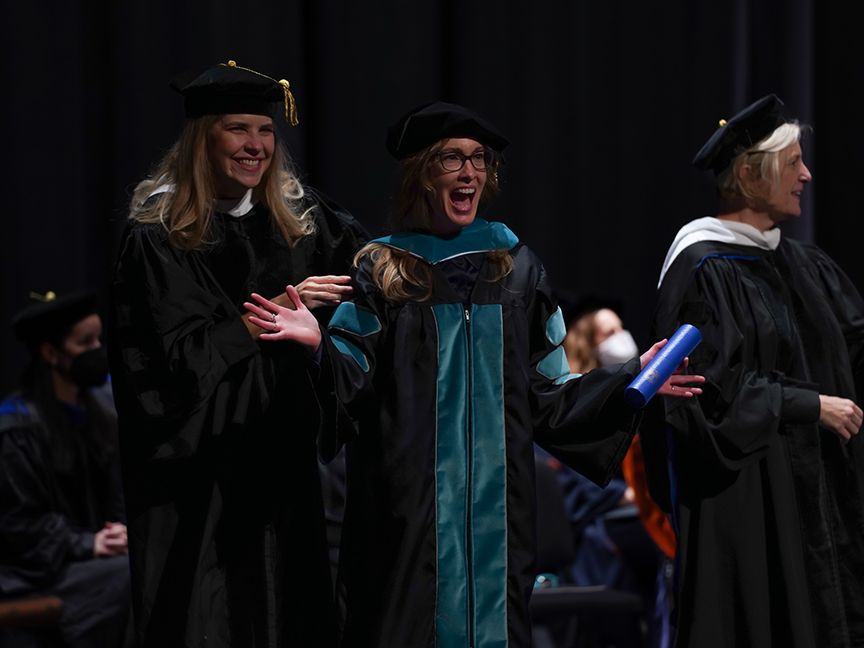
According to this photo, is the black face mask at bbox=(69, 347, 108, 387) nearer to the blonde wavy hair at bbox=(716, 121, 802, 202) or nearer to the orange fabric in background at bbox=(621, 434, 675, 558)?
the orange fabric in background at bbox=(621, 434, 675, 558)

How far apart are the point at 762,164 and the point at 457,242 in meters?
1.20

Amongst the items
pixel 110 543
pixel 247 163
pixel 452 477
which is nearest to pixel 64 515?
pixel 110 543

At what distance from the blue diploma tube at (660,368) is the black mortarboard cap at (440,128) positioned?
66 cm

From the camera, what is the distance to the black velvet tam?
8.77ft

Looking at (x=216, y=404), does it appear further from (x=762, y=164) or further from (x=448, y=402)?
(x=762, y=164)

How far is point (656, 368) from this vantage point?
2453 mm

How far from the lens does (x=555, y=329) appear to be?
2.64m

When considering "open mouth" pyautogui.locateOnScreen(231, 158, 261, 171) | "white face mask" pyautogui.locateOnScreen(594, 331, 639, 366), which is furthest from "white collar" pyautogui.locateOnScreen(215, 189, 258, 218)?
"white face mask" pyautogui.locateOnScreen(594, 331, 639, 366)

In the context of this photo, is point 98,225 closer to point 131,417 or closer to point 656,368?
point 131,417

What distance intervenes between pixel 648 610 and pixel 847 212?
249 centimetres

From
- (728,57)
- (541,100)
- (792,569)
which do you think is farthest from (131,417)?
(728,57)

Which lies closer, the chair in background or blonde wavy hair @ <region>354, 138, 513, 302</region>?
blonde wavy hair @ <region>354, 138, 513, 302</region>

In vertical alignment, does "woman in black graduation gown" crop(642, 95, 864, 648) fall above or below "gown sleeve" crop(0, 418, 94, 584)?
above

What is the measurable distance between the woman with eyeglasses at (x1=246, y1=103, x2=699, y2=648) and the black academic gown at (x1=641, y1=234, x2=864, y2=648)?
47cm
